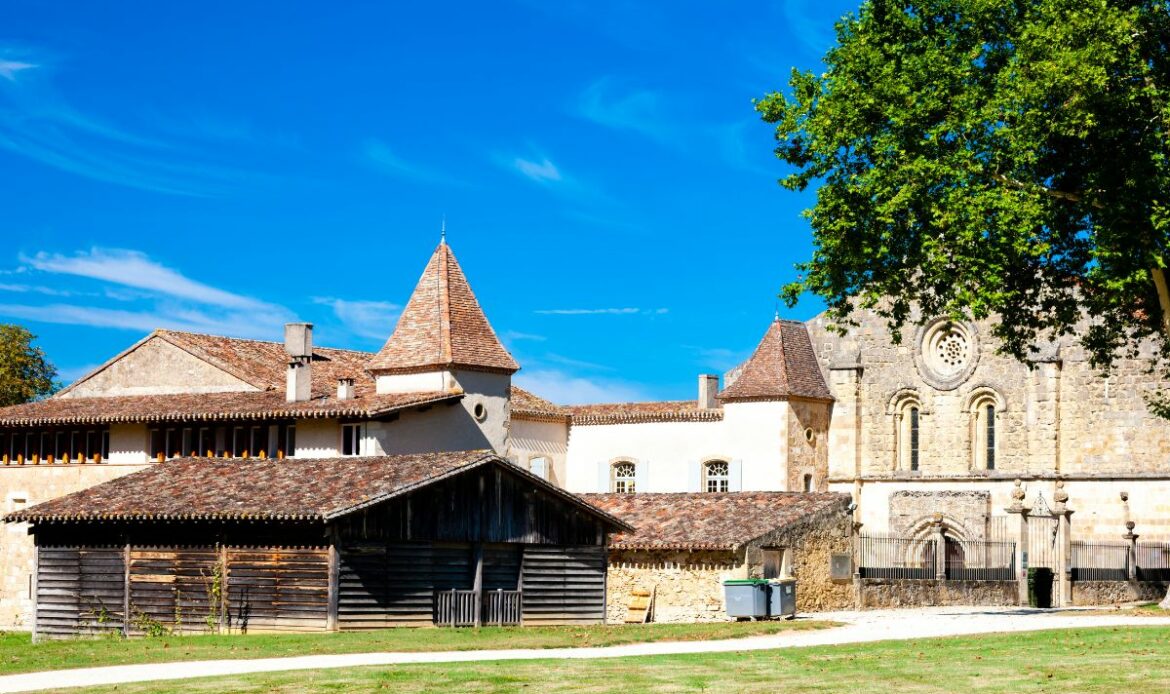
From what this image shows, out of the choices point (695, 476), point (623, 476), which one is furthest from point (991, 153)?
point (623, 476)

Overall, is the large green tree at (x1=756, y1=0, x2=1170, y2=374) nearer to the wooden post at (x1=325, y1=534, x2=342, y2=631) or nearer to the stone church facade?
the stone church facade

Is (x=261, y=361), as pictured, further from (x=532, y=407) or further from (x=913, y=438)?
(x=913, y=438)

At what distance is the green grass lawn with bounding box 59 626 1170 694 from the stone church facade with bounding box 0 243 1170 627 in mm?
16334

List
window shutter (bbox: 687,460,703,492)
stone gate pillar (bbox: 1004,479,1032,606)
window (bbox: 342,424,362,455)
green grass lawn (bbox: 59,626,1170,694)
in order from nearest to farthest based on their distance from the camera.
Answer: green grass lawn (bbox: 59,626,1170,694) → stone gate pillar (bbox: 1004,479,1032,606) → window (bbox: 342,424,362,455) → window shutter (bbox: 687,460,703,492)

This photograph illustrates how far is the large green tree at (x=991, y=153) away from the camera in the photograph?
→ 33375 millimetres

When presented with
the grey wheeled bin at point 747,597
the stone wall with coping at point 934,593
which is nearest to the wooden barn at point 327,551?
the grey wheeled bin at point 747,597

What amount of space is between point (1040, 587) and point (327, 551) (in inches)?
791

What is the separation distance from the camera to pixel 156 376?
5578cm

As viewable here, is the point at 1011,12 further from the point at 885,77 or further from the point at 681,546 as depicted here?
the point at 681,546

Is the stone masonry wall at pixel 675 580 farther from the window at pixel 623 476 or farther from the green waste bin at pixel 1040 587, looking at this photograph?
the window at pixel 623 476

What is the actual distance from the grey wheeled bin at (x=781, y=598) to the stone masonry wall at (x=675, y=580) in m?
4.06

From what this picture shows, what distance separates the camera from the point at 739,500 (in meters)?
45.3

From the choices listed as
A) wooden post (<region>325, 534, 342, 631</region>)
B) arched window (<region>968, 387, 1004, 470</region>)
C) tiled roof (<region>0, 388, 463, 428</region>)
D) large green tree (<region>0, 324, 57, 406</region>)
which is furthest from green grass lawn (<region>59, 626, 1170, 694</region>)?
large green tree (<region>0, 324, 57, 406</region>)

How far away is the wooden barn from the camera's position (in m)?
34.4
